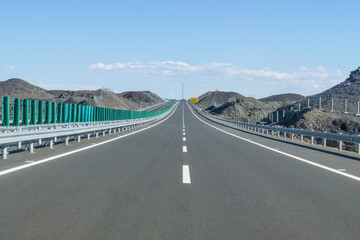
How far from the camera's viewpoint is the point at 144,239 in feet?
→ 13.3

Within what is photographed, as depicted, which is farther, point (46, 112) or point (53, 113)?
point (53, 113)

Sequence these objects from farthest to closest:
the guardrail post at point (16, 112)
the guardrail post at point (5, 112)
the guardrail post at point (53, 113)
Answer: the guardrail post at point (53, 113), the guardrail post at point (16, 112), the guardrail post at point (5, 112)

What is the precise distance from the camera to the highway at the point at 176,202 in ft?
14.4

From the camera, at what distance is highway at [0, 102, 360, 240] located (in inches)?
173

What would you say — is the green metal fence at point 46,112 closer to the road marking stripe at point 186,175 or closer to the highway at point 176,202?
the highway at point 176,202

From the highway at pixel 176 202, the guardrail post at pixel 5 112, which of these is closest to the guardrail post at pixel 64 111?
the guardrail post at pixel 5 112

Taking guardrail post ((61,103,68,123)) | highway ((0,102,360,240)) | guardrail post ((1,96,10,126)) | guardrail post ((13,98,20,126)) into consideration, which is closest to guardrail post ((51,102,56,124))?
guardrail post ((61,103,68,123))

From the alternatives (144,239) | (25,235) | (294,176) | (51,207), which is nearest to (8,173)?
(51,207)

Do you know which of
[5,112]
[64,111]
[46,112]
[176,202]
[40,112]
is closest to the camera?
[176,202]

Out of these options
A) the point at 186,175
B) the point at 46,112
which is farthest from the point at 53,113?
the point at 186,175

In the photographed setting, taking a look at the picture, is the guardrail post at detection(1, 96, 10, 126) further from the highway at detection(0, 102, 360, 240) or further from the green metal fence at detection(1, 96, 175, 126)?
the highway at detection(0, 102, 360, 240)

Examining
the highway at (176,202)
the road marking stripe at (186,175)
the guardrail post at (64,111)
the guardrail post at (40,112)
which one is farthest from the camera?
the guardrail post at (64,111)

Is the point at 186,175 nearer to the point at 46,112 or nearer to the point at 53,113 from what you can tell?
the point at 46,112

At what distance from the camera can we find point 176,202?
5.79 metres
